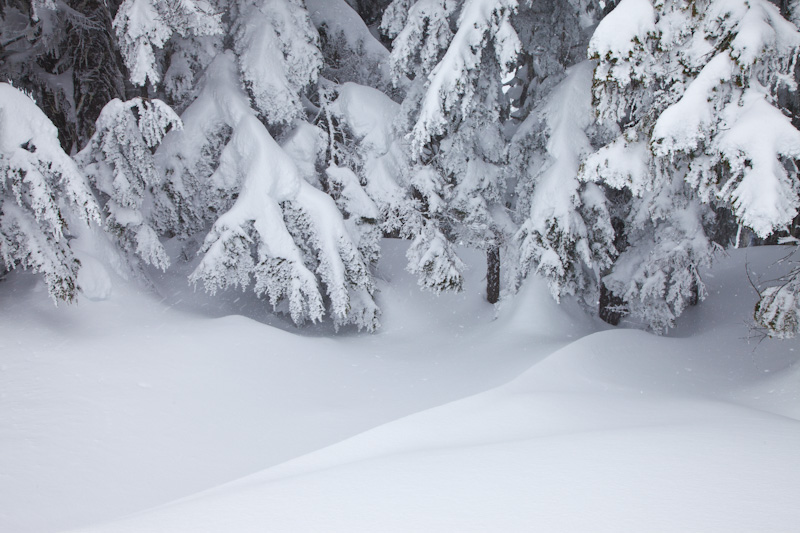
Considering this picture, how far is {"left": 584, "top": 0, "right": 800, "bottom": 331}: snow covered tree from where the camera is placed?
18.6ft

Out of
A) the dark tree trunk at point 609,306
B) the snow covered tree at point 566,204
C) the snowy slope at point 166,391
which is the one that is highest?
the snow covered tree at point 566,204

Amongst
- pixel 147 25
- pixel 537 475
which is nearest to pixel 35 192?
pixel 147 25

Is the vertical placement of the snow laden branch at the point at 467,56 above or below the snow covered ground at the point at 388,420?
above

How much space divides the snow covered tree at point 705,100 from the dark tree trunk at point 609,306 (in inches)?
195

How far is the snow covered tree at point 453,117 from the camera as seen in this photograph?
9.91m

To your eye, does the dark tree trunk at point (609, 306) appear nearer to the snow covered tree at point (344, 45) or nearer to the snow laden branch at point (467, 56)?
the snow laden branch at point (467, 56)

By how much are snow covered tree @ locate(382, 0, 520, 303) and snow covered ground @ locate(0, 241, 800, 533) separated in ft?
6.33

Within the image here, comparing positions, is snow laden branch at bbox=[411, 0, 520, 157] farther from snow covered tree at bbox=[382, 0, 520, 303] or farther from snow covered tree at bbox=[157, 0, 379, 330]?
snow covered tree at bbox=[157, 0, 379, 330]

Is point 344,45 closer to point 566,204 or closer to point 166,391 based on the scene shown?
point 566,204

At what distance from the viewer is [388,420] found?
727cm

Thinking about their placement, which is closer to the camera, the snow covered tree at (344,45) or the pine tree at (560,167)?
the pine tree at (560,167)

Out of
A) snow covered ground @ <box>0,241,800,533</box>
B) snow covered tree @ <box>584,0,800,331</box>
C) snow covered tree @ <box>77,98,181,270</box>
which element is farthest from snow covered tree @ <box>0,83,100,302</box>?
snow covered tree @ <box>584,0,800,331</box>

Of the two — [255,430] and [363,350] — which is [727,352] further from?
[255,430]

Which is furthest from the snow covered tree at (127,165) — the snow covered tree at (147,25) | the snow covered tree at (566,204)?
the snow covered tree at (566,204)
